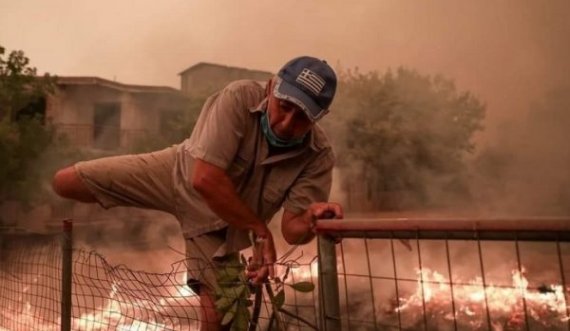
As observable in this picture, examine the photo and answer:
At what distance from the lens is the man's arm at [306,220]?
1.78 meters

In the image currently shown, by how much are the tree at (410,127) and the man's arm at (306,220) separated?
908 cm

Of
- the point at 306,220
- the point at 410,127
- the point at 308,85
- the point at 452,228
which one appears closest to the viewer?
the point at 452,228

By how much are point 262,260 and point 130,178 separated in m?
0.89

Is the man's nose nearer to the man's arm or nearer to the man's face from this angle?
the man's face

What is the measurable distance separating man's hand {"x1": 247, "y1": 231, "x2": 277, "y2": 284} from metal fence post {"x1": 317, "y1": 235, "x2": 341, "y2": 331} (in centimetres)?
23

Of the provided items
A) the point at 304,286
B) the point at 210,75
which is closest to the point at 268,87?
the point at 304,286

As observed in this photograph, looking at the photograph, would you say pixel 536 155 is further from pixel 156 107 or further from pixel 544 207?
pixel 156 107

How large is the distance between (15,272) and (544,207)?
342 inches

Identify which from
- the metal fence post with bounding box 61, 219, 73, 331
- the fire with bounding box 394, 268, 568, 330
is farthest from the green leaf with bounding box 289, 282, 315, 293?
the fire with bounding box 394, 268, 568, 330

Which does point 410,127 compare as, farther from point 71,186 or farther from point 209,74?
point 71,186

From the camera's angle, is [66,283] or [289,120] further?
[66,283]

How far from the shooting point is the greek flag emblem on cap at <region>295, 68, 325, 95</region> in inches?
74.4

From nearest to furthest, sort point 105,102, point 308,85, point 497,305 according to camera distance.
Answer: point 308,85
point 497,305
point 105,102

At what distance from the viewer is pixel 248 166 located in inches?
87.3
